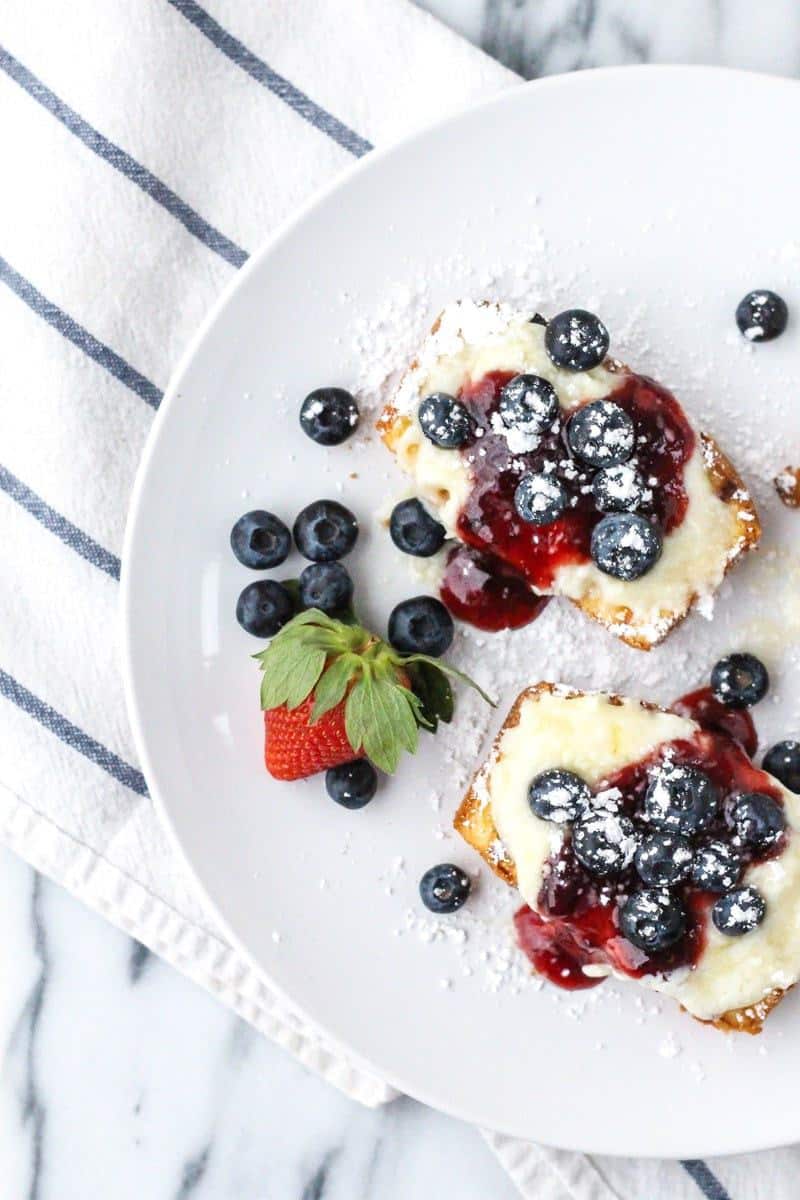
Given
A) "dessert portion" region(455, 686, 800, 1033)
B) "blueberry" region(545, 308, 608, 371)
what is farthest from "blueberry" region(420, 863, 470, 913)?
"blueberry" region(545, 308, 608, 371)

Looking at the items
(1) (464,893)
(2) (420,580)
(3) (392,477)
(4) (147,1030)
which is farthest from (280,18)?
(4) (147,1030)

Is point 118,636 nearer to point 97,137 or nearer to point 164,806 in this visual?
point 164,806

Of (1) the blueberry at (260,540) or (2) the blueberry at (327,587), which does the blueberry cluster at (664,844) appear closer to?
(2) the blueberry at (327,587)

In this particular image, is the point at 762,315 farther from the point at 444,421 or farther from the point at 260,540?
the point at 260,540

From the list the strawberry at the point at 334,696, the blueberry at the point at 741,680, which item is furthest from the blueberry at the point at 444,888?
the blueberry at the point at 741,680

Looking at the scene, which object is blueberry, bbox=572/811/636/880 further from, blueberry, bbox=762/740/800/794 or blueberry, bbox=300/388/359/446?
blueberry, bbox=300/388/359/446

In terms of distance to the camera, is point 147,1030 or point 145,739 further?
point 147,1030

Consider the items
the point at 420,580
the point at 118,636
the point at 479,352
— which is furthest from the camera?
the point at 118,636
